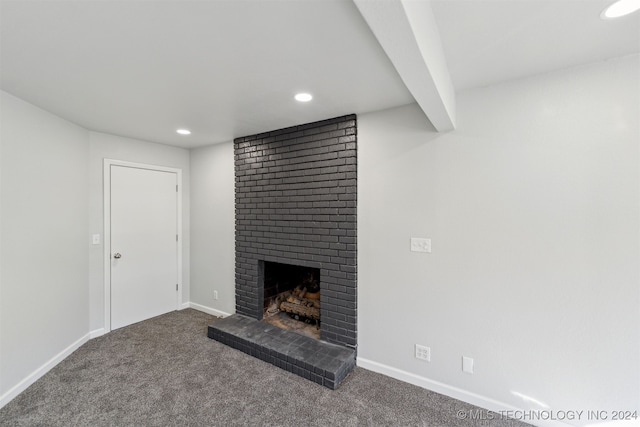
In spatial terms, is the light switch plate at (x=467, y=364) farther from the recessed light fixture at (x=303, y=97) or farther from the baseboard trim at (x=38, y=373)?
the baseboard trim at (x=38, y=373)

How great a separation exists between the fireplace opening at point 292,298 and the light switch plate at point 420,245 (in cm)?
141

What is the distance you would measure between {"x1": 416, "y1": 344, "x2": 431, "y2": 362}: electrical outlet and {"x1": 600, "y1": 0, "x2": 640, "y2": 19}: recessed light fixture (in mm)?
2275

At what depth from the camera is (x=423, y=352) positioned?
224cm

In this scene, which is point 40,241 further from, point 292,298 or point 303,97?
point 303,97

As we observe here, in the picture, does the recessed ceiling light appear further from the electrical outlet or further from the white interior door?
the white interior door

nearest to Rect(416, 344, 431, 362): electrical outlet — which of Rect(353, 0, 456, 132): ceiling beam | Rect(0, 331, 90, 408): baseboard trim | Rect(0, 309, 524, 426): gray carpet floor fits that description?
Rect(0, 309, 524, 426): gray carpet floor

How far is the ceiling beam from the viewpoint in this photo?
92 centimetres

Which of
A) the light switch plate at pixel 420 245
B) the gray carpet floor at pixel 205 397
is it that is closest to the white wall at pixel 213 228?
the gray carpet floor at pixel 205 397

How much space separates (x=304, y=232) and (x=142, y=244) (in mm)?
2230

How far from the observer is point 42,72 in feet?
5.73

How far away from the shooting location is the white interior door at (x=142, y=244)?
3.26m

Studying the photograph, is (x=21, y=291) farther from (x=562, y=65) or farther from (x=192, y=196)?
(x=562, y=65)

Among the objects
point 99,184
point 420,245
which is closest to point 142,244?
point 99,184

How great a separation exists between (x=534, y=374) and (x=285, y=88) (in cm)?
262
